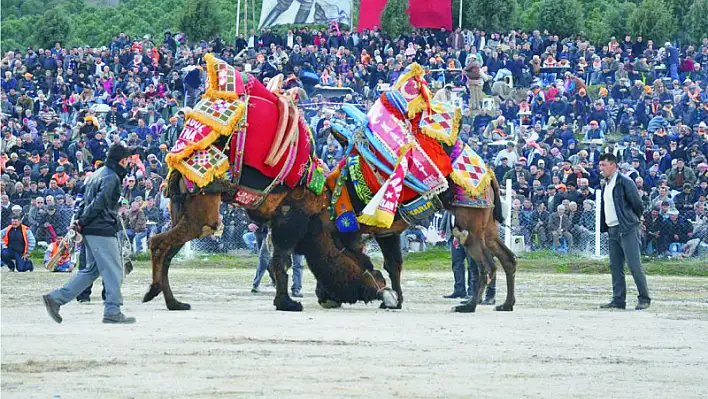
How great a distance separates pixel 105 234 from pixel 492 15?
38.1 metres

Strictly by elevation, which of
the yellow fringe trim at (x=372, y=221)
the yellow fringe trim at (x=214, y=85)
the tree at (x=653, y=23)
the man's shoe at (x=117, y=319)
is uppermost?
the tree at (x=653, y=23)

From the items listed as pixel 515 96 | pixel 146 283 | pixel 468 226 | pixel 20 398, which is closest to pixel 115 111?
pixel 515 96

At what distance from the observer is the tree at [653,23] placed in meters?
46.5

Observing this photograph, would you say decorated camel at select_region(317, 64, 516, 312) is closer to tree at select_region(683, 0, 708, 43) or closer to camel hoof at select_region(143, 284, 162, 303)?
camel hoof at select_region(143, 284, 162, 303)

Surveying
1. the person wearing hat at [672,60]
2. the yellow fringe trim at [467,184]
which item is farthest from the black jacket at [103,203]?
the person wearing hat at [672,60]

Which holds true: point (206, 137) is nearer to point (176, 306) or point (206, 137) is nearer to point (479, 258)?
point (176, 306)

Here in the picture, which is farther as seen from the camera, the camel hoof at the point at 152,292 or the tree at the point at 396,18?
the tree at the point at 396,18

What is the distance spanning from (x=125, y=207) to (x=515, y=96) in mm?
14966

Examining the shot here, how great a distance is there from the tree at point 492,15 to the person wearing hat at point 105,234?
3736 cm

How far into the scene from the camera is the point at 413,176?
16844 millimetres

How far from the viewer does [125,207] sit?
27531mm

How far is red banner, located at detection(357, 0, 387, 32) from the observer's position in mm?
51219

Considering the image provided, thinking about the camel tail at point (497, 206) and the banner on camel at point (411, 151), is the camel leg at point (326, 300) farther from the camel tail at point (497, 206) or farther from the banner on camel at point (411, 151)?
the camel tail at point (497, 206)

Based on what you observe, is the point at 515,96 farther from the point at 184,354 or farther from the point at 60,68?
the point at 184,354
